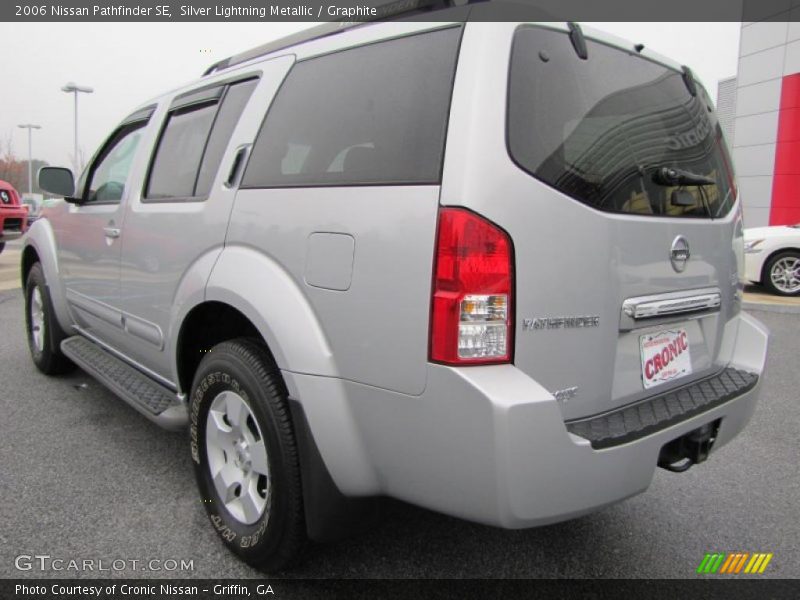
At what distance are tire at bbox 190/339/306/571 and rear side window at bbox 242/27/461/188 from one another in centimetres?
68

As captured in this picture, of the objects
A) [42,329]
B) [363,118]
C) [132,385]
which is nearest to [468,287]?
[363,118]

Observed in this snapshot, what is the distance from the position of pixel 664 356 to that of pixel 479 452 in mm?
897

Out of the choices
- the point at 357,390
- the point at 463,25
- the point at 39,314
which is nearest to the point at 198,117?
the point at 463,25

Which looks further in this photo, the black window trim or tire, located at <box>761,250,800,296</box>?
tire, located at <box>761,250,800,296</box>

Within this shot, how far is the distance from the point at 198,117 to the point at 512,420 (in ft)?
6.99

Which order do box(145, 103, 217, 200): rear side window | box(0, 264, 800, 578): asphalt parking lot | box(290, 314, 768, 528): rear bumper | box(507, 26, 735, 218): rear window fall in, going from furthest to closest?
box(145, 103, 217, 200): rear side window, box(0, 264, 800, 578): asphalt parking lot, box(507, 26, 735, 218): rear window, box(290, 314, 768, 528): rear bumper

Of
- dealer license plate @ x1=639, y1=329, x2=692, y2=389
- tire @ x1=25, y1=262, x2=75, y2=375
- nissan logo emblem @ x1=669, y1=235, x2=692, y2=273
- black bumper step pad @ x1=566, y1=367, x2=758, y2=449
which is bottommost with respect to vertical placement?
tire @ x1=25, y1=262, x2=75, y2=375

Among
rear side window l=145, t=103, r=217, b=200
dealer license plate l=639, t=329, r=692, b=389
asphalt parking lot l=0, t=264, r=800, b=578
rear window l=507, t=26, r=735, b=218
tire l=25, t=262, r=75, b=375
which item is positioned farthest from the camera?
tire l=25, t=262, r=75, b=375

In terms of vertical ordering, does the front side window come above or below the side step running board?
above

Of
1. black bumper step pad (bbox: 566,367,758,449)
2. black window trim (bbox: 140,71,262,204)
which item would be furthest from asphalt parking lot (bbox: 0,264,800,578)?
black window trim (bbox: 140,71,262,204)

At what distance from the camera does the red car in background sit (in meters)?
10.5

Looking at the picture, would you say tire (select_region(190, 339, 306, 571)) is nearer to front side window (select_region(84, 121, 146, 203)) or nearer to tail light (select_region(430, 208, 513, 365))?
tail light (select_region(430, 208, 513, 365))

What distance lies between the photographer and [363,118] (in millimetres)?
1923

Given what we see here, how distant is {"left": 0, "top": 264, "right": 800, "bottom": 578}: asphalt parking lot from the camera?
2.23m
